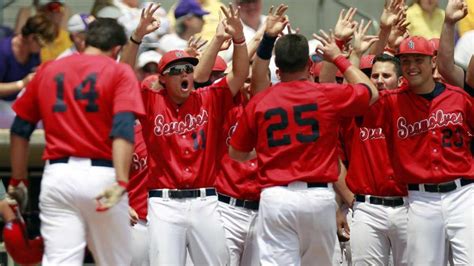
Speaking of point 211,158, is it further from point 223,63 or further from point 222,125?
point 223,63

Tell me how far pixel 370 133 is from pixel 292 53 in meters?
1.51

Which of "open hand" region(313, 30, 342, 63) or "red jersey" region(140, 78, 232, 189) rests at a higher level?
"open hand" region(313, 30, 342, 63)

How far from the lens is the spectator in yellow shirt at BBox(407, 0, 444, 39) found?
43.4 ft

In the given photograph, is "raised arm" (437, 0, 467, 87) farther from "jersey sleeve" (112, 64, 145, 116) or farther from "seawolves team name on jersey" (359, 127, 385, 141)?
"jersey sleeve" (112, 64, 145, 116)

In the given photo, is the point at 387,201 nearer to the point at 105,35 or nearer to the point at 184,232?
the point at 184,232

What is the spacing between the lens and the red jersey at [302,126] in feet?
30.7

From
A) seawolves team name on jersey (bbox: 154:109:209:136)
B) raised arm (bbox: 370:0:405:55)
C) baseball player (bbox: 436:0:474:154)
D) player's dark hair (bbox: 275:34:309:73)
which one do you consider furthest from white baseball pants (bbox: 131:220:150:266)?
baseball player (bbox: 436:0:474:154)

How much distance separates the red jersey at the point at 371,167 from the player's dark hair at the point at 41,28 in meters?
3.18

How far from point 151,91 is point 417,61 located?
1.95 meters

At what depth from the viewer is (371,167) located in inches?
420

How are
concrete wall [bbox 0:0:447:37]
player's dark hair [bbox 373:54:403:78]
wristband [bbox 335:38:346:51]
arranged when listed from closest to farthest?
1. wristband [bbox 335:38:346:51]
2. player's dark hair [bbox 373:54:403:78]
3. concrete wall [bbox 0:0:447:37]

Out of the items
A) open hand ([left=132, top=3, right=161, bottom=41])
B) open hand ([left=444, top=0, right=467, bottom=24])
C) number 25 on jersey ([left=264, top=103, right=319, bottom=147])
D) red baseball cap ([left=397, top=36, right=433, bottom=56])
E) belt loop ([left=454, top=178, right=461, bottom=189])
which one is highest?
open hand ([left=444, top=0, right=467, bottom=24])

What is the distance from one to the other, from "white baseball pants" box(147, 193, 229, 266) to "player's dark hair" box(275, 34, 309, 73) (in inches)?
49.9

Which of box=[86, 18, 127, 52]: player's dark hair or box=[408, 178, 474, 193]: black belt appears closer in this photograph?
box=[86, 18, 127, 52]: player's dark hair
